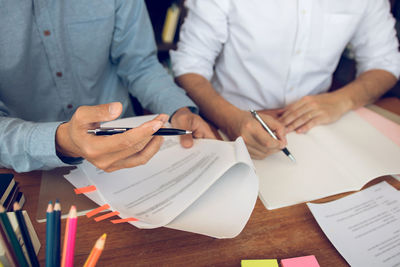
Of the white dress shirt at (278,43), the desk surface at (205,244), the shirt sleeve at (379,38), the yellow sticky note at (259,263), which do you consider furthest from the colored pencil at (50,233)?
the shirt sleeve at (379,38)

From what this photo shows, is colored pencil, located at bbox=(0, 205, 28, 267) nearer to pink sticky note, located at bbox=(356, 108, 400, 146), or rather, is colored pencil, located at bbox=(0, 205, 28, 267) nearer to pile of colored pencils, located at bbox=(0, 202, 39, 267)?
pile of colored pencils, located at bbox=(0, 202, 39, 267)

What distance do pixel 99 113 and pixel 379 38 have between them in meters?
1.06

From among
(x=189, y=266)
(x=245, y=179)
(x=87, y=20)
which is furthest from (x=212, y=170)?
(x=87, y=20)

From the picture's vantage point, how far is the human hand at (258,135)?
64cm

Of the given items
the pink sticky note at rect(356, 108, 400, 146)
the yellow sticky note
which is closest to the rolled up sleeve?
the yellow sticky note

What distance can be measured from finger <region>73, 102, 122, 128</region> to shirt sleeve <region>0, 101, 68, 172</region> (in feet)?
0.40

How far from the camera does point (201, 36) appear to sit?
3.19 feet

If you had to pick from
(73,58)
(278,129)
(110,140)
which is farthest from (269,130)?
(73,58)

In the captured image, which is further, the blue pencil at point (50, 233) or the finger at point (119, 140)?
the finger at point (119, 140)

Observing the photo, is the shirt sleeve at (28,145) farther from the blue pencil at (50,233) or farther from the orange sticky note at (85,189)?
the blue pencil at (50,233)

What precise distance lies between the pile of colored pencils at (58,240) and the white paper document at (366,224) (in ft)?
1.27

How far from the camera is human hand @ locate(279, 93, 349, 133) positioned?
2.54 ft

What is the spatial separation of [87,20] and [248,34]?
516 millimetres

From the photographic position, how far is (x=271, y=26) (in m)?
0.95
